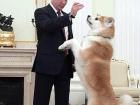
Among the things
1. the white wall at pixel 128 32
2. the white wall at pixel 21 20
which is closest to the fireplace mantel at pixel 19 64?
the white wall at pixel 21 20

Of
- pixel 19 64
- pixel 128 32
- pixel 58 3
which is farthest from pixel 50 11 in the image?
pixel 128 32

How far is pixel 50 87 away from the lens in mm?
3410

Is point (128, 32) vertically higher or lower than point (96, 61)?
higher

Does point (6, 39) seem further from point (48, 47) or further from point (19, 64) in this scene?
point (48, 47)

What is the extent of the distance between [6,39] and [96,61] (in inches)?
84.7

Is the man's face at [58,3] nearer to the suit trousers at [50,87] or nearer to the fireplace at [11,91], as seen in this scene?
the suit trousers at [50,87]

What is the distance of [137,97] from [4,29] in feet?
6.70

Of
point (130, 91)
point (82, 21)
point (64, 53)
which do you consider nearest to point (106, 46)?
point (64, 53)

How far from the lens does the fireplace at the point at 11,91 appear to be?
206 inches

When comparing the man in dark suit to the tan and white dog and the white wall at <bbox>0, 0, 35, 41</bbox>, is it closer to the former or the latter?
the tan and white dog

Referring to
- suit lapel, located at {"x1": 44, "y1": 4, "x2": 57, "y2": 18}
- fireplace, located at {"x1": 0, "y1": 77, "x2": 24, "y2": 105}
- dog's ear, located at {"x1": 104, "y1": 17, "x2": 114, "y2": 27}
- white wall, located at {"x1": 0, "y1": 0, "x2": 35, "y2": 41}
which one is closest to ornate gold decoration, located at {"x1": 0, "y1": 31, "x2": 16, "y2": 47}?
white wall, located at {"x1": 0, "y1": 0, "x2": 35, "y2": 41}

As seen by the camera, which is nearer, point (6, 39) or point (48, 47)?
point (48, 47)

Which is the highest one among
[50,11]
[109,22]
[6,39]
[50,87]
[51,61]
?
[50,11]

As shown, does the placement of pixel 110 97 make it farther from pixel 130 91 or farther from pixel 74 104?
pixel 74 104
